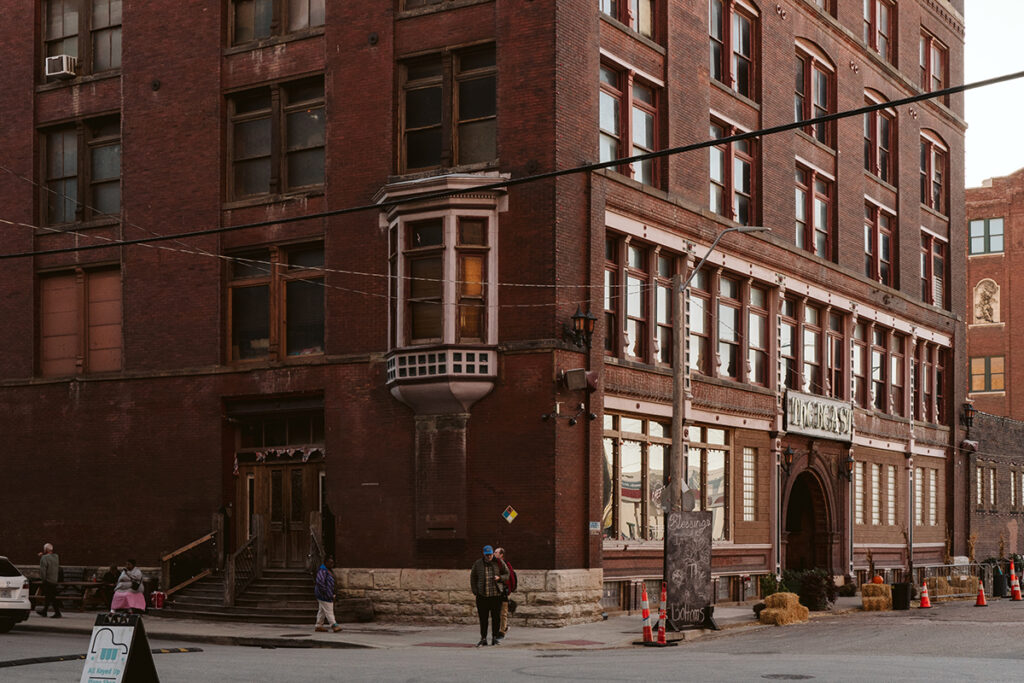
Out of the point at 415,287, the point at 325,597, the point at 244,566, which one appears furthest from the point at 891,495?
the point at 325,597

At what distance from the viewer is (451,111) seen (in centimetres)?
3166

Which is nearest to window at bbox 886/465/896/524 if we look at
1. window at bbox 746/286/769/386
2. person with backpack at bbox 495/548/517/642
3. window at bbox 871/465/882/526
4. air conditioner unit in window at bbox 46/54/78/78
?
window at bbox 871/465/882/526

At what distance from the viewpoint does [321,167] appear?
3384cm

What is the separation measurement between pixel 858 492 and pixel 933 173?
46.9ft

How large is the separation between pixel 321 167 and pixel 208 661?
15.4 m

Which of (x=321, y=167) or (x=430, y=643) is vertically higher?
(x=321, y=167)

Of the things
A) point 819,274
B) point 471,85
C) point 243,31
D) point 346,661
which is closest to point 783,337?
point 819,274

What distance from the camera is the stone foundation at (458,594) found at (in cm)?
2947

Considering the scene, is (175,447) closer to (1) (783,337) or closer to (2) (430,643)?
(2) (430,643)

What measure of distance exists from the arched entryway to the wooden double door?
15.8 meters

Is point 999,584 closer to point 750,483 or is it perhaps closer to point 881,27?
point 750,483

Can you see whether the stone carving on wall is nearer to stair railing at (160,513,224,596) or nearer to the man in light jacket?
stair railing at (160,513,224,596)

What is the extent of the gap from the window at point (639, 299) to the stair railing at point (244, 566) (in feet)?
30.9

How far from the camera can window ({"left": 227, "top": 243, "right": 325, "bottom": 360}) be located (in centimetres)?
3375
